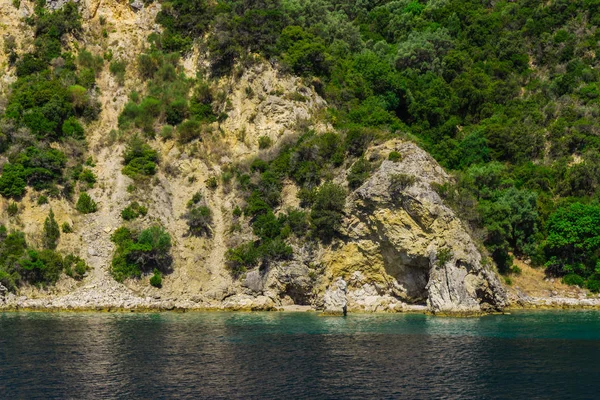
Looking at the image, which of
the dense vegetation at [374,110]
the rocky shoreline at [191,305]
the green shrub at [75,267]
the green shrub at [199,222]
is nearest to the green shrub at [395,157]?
→ the dense vegetation at [374,110]

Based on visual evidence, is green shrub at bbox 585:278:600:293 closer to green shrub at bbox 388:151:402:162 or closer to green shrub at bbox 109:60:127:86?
green shrub at bbox 388:151:402:162

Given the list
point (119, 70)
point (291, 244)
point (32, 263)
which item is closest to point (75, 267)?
point (32, 263)

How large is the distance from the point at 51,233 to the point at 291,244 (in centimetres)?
2644

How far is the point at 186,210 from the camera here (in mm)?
76625

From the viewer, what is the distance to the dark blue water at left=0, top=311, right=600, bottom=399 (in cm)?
3372

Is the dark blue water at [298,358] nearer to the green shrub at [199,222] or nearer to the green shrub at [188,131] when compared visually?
the green shrub at [199,222]

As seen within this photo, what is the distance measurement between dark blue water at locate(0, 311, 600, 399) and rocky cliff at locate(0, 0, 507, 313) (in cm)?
652

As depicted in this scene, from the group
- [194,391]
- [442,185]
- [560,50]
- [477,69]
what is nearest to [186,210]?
[442,185]

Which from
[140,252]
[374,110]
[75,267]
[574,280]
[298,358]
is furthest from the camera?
[374,110]

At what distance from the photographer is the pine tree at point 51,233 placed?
69812mm

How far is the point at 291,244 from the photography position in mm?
69500

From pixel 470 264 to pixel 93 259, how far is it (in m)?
39.9

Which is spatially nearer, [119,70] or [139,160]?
[139,160]

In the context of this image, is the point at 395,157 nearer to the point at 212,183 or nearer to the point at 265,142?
the point at 265,142
